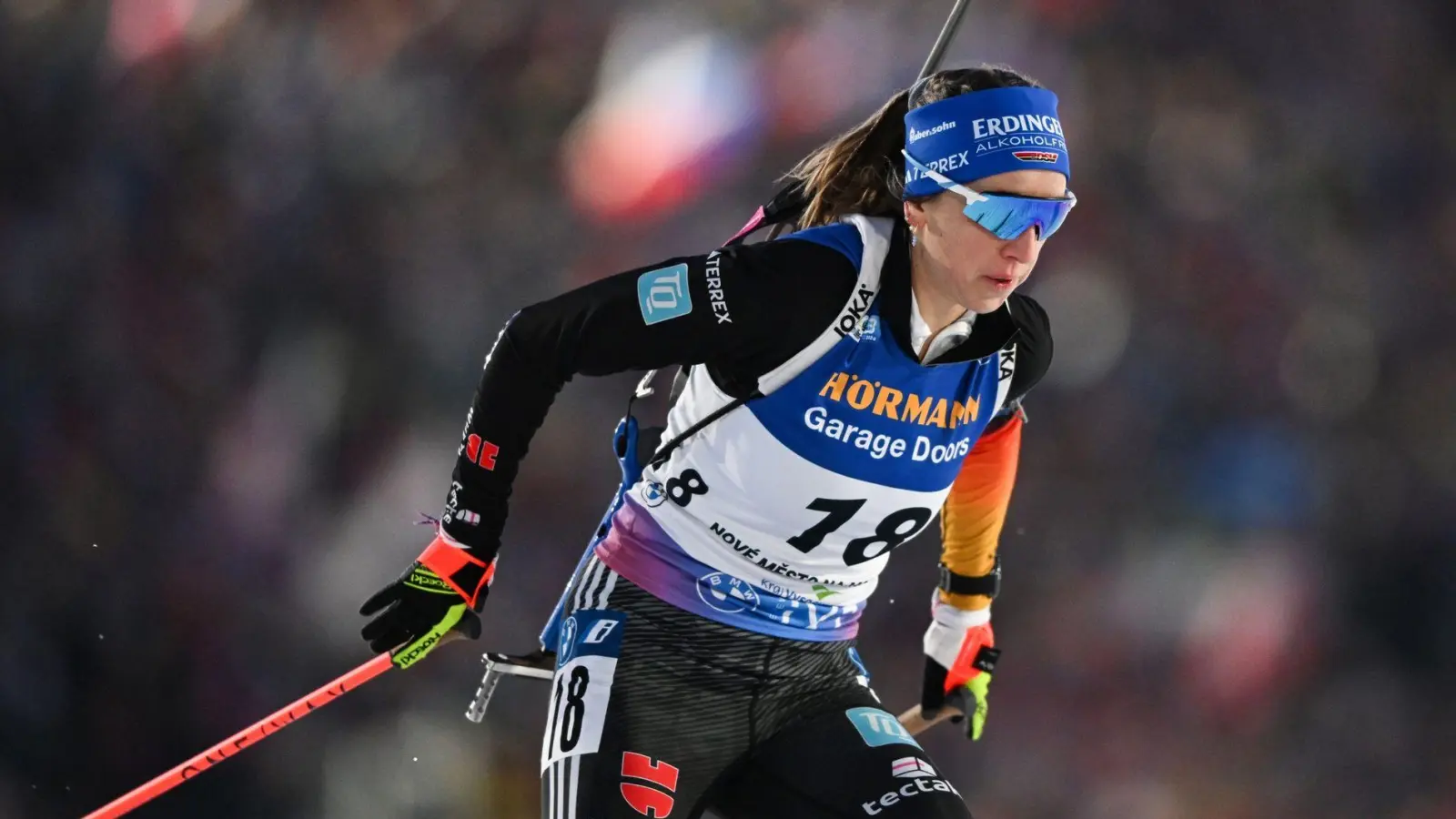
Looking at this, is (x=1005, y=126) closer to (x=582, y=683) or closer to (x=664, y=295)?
(x=664, y=295)

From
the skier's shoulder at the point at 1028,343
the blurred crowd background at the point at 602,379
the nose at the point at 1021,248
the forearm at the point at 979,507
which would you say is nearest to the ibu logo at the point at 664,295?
the nose at the point at 1021,248

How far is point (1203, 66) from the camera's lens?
3.37 m

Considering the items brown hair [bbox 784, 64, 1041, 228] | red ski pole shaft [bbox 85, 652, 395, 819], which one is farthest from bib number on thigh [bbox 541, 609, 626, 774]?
brown hair [bbox 784, 64, 1041, 228]

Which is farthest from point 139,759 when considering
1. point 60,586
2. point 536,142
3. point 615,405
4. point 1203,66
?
point 1203,66

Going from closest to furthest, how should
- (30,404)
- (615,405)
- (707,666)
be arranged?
1. (707,666)
2. (615,405)
3. (30,404)

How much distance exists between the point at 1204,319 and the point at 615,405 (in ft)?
5.14

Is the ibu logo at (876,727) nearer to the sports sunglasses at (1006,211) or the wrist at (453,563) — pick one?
the wrist at (453,563)

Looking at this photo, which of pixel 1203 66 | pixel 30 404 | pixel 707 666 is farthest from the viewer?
pixel 30 404

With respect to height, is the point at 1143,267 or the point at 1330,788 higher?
the point at 1143,267

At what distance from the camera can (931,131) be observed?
1.83m

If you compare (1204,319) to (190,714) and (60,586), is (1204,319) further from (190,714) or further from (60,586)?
(60,586)

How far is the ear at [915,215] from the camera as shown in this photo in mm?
1849

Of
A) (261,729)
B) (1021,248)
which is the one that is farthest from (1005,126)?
(261,729)

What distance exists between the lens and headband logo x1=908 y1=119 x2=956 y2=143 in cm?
181
